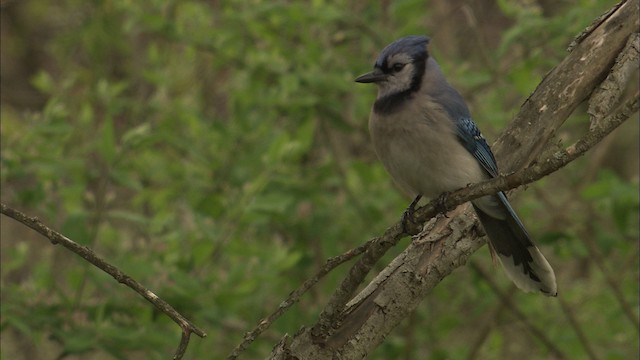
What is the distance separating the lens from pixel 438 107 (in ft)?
11.3

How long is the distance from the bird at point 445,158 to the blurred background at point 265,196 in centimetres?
64

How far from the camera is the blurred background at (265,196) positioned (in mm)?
3812

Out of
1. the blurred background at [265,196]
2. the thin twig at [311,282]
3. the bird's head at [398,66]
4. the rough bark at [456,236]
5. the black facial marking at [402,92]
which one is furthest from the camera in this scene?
the blurred background at [265,196]

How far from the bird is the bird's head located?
31mm

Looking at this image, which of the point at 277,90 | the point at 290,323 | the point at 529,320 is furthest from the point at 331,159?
the point at 529,320

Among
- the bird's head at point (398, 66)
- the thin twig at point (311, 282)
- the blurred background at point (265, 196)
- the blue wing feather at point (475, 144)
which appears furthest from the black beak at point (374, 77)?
the thin twig at point (311, 282)

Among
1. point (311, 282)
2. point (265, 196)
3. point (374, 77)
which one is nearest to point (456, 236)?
point (311, 282)

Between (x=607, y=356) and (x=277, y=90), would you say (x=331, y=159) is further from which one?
(x=607, y=356)

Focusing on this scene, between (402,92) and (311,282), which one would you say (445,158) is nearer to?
(402,92)

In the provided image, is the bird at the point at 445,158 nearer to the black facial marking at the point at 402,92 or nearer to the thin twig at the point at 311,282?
the black facial marking at the point at 402,92

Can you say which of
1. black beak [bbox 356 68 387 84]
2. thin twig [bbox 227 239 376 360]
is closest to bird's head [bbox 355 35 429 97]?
black beak [bbox 356 68 387 84]

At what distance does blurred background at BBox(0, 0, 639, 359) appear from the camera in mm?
3812

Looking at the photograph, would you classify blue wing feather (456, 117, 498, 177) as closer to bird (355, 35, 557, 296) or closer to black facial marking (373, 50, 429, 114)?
bird (355, 35, 557, 296)

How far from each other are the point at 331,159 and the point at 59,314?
1.77m
